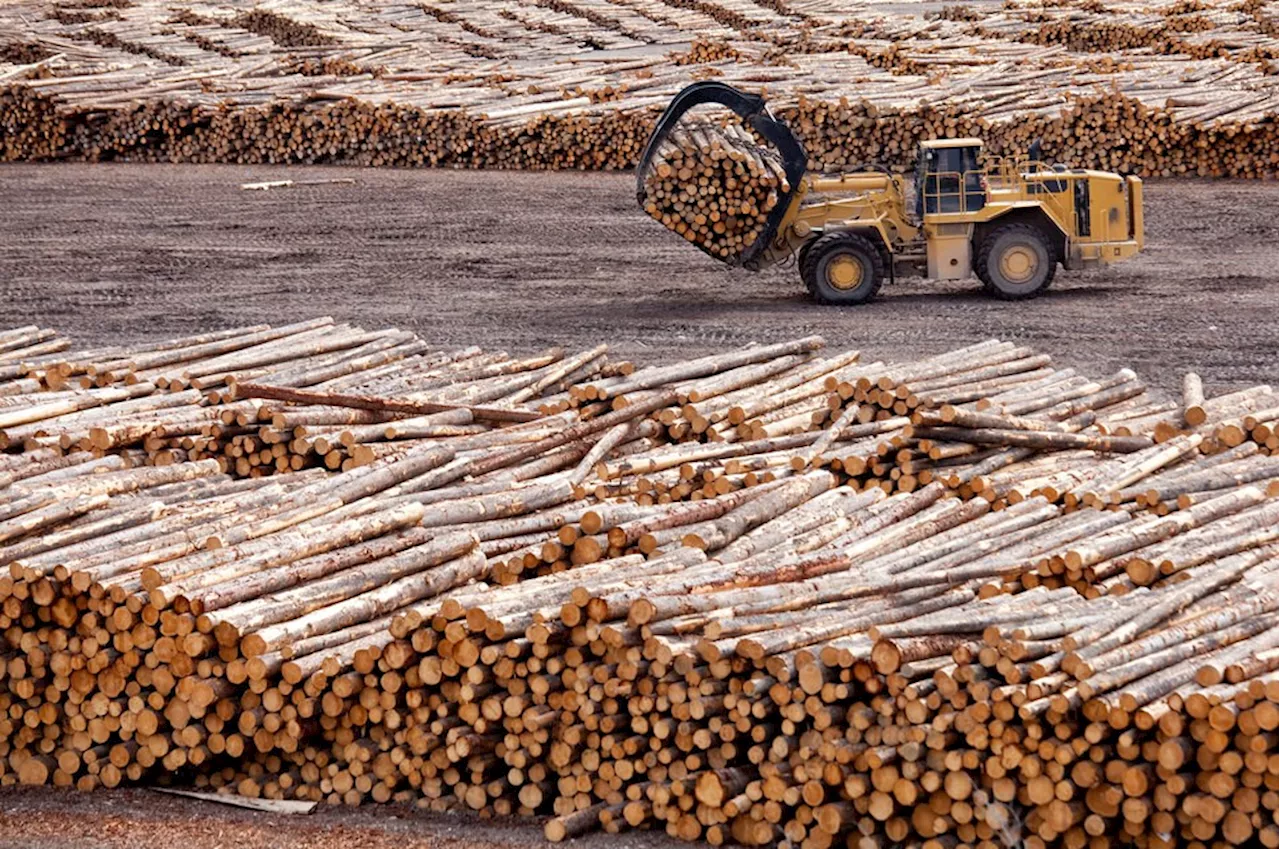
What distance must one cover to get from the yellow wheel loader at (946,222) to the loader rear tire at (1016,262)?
12mm

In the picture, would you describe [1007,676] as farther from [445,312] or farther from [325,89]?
[325,89]

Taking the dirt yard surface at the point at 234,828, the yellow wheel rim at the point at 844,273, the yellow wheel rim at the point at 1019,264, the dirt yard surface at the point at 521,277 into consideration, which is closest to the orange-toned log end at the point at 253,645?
the dirt yard surface at the point at 234,828

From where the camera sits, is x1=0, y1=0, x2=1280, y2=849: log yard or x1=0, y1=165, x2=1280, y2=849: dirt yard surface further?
x1=0, y1=165, x2=1280, y2=849: dirt yard surface

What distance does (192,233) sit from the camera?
90.5 ft

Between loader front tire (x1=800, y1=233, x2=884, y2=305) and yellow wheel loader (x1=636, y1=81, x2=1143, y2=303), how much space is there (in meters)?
0.01

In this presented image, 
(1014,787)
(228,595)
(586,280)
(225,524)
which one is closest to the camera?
(1014,787)

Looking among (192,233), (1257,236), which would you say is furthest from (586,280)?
(1257,236)

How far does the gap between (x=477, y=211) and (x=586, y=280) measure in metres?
4.48

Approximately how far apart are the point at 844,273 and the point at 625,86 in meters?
11.1

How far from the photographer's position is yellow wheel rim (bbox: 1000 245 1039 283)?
21953 mm

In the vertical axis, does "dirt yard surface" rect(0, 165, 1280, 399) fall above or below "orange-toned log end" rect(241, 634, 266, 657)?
above

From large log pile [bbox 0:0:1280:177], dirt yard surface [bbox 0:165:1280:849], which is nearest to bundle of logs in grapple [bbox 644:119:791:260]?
dirt yard surface [bbox 0:165:1280:849]

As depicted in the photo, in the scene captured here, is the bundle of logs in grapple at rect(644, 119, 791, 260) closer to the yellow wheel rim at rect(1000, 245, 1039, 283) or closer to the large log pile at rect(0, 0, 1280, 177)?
the yellow wheel rim at rect(1000, 245, 1039, 283)

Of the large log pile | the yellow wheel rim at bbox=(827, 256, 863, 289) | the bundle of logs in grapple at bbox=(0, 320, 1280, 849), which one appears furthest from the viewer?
the large log pile
